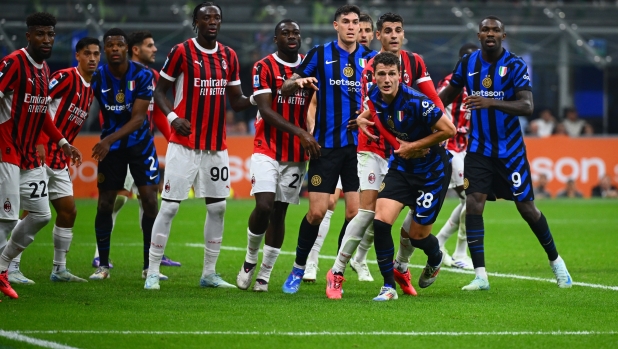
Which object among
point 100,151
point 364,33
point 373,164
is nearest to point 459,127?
point 364,33

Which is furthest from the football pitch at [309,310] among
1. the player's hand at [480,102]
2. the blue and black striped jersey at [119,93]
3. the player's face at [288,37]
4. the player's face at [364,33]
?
the player's face at [364,33]

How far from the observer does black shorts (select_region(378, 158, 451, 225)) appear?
866cm

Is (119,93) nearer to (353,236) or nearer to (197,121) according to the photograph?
(197,121)

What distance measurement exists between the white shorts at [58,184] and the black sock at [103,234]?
71 cm

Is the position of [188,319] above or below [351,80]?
below

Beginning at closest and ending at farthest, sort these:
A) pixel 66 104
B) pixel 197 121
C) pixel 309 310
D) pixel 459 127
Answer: pixel 309 310 → pixel 197 121 → pixel 66 104 → pixel 459 127

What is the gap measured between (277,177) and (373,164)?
935mm

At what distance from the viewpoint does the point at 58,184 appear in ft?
33.0

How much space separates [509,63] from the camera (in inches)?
375

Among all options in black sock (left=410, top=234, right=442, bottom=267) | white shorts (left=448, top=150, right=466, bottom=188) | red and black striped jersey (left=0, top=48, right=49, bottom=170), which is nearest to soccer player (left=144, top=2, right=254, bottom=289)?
red and black striped jersey (left=0, top=48, right=49, bottom=170)

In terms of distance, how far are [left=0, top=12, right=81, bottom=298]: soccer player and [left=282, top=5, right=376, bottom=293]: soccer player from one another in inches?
93.4

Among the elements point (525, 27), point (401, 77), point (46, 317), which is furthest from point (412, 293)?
point (525, 27)

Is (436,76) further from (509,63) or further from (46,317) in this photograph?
(46,317)

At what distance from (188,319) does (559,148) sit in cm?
1789
